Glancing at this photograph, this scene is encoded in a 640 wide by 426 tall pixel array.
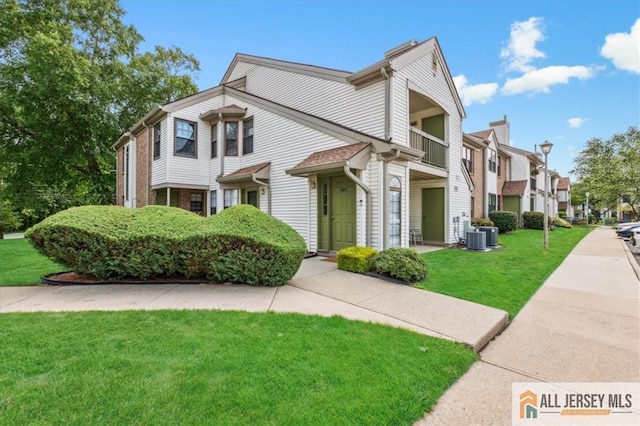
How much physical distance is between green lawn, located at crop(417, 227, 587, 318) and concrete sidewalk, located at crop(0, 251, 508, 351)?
1.90 ft

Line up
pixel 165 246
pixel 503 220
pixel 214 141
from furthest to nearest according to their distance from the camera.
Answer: pixel 503 220
pixel 214 141
pixel 165 246

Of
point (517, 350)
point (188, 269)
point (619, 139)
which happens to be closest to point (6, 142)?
point (188, 269)

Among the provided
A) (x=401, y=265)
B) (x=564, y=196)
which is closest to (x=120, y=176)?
(x=401, y=265)

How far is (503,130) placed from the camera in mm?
24203

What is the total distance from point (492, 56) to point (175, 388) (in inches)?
593

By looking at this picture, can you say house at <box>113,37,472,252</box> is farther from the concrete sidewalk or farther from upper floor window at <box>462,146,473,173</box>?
the concrete sidewalk

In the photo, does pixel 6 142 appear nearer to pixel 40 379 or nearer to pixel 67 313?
pixel 67 313

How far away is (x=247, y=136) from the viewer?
510 inches

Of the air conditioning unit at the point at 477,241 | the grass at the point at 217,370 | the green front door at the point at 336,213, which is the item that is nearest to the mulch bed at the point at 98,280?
the grass at the point at 217,370

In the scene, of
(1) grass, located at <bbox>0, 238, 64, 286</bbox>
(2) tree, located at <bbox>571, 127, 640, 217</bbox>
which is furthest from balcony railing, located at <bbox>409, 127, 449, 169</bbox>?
(2) tree, located at <bbox>571, 127, 640, 217</bbox>

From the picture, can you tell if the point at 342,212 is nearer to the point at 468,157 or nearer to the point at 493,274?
the point at 493,274

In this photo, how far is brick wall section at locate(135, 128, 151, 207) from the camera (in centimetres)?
1457

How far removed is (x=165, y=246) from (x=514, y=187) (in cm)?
2382

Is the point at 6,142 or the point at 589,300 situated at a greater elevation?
the point at 6,142
